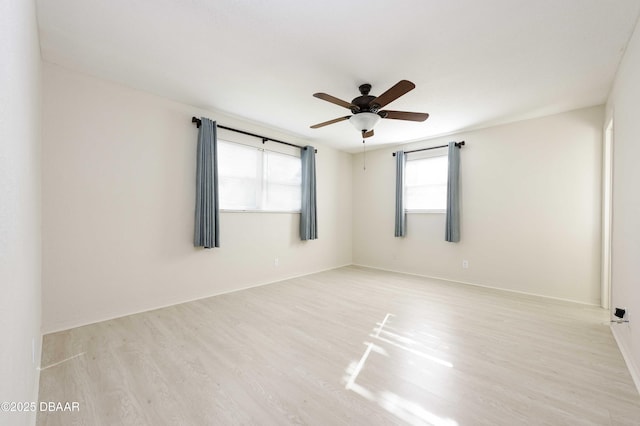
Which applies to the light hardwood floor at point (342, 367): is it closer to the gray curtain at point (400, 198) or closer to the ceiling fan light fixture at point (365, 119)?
the gray curtain at point (400, 198)

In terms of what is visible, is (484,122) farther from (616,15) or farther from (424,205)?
(616,15)

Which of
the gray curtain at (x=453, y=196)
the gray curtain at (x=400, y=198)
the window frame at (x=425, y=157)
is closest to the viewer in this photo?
the gray curtain at (x=453, y=196)

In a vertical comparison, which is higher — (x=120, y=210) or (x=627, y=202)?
(x=627, y=202)

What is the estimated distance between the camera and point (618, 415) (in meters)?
1.53

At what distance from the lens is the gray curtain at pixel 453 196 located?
14.4 ft

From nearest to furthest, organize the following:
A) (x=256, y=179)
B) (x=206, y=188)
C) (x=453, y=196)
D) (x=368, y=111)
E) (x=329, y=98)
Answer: (x=329, y=98) < (x=368, y=111) < (x=206, y=188) < (x=256, y=179) < (x=453, y=196)

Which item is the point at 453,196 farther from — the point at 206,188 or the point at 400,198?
the point at 206,188

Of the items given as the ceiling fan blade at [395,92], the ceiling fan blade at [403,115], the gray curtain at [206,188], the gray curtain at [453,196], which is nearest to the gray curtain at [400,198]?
the gray curtain at [453,196]

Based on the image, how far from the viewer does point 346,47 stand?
7.30 feet

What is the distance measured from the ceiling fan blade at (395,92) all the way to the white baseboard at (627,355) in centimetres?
252

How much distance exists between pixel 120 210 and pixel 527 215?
5.28 metres

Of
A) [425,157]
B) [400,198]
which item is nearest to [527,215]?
[425,157]

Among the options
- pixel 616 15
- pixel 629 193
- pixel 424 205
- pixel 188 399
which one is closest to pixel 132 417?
pixel 188 399

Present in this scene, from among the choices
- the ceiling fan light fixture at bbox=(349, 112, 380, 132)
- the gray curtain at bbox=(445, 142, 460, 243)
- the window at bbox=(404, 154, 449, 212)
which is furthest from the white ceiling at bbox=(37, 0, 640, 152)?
the window at bbox=(404, 154, 449, 212)
